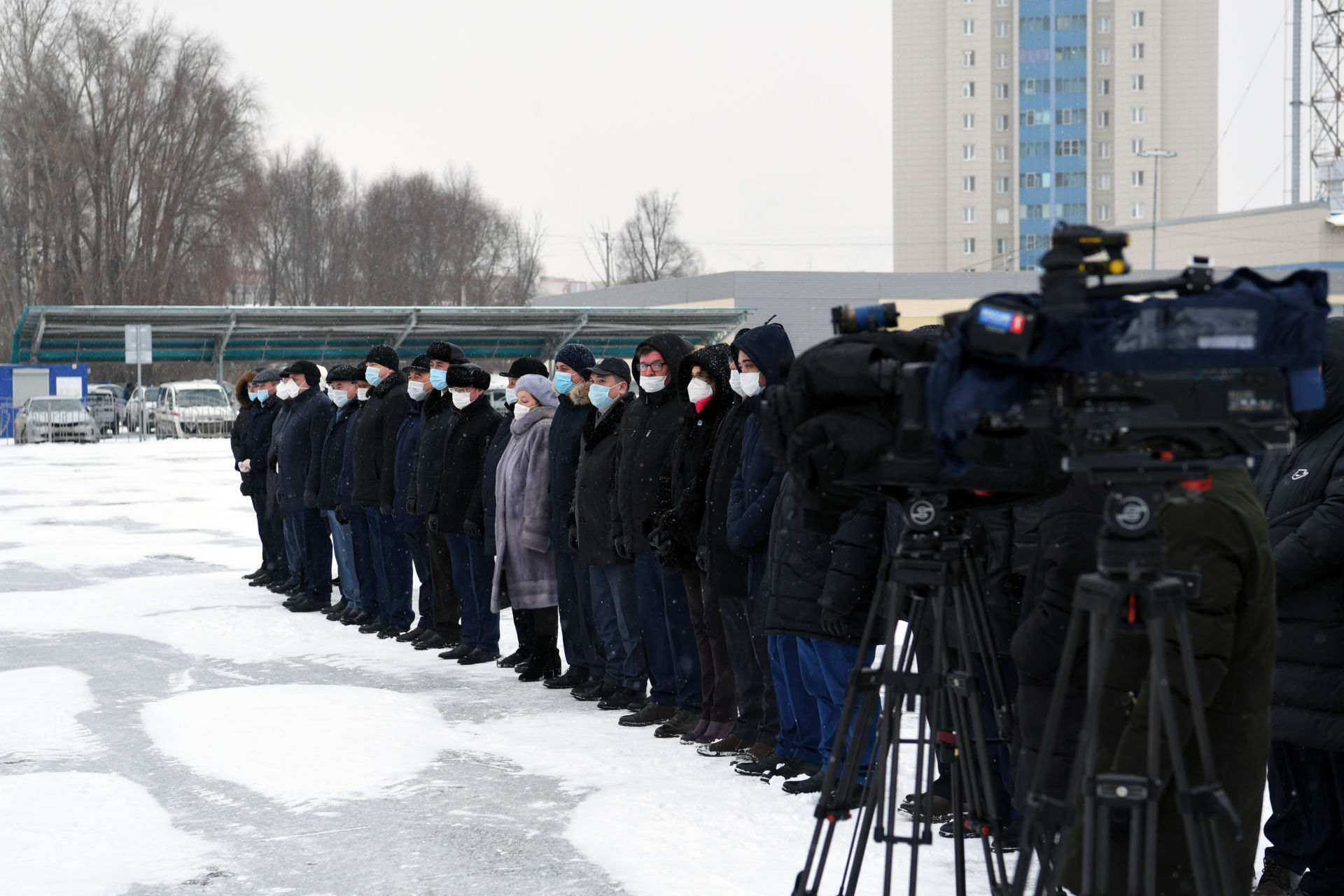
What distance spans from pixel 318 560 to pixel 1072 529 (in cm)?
887

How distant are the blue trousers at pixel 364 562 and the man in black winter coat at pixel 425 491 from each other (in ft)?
3.47

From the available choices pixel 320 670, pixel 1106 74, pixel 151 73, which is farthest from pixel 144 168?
pixel 1106 74

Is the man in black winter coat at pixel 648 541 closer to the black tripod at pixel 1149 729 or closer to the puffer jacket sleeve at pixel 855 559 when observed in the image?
the puffer jacket sleeve at pixel 855 559

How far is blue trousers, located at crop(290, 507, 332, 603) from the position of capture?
1171cm

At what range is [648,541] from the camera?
7289 millimetres

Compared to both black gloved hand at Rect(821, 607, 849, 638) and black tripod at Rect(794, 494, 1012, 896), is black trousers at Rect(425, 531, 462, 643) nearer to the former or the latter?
black gloved hand at Rect(821, 607, 849, 638)

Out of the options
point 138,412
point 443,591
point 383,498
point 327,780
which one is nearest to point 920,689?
point 327,780

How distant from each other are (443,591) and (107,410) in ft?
110

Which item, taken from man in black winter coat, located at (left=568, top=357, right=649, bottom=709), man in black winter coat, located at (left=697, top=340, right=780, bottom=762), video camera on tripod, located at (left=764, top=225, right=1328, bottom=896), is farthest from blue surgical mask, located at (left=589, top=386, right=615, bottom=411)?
video camera on tripod, located at (left=764, top=225, right=1328, bottom=896)

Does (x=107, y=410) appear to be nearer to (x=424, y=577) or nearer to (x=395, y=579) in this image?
(x=395, y=579)

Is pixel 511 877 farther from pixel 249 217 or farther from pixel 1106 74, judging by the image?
pixel 1106 74

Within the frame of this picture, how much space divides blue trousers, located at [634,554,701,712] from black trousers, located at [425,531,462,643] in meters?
2.52

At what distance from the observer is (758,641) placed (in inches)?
262

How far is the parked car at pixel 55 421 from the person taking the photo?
116ft
